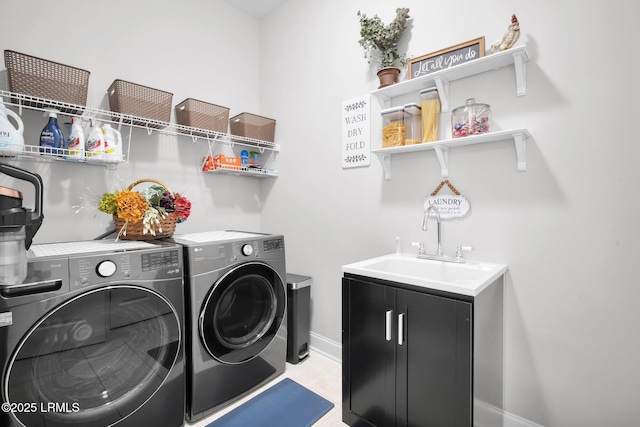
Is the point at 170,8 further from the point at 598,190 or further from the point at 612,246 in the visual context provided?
the point at 612,246

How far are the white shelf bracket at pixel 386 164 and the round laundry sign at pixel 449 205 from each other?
0.31 meters

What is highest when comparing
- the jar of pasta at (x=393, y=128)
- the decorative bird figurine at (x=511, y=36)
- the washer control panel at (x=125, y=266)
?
the decorative bird figurine at (x=511, y=36)

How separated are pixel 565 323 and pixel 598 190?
64 cm

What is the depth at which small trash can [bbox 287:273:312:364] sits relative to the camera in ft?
7.43

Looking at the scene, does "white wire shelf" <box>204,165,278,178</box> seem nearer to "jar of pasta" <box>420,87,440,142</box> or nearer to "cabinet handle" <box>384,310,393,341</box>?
"jar of pasta" <box>420,87,440,142</box>

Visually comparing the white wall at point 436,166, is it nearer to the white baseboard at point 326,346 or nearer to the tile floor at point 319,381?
the white baseboard at point 326,346

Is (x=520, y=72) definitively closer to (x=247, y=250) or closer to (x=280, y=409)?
(x=247, y=250)

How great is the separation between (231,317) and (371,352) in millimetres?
851

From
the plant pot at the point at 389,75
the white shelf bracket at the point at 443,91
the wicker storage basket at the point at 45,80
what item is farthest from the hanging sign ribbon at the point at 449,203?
the wicker storage basket at the point at 45,80

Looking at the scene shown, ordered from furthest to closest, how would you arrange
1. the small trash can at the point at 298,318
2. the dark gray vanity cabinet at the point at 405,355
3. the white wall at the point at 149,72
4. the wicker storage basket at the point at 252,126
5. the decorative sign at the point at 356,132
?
the wicker storage basket at the point at 252,126
the small trash can at the point at 298,318
the decorative sign at the point at 356,132
the white wall at the point at 149,72
the dark gray vanity cabinet at the point at 405,355

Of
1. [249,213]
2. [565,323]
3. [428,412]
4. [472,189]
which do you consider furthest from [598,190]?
[249,213]

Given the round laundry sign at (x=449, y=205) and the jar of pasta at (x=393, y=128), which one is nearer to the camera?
the round laundry sign at (x=449, y=205)

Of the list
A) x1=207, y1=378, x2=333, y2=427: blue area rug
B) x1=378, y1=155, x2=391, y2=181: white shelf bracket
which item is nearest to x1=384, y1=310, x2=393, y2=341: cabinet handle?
x1=207, y1=378, x2=333, y2=427: blue area rug

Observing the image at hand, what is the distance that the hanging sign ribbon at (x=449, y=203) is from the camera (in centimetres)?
174
